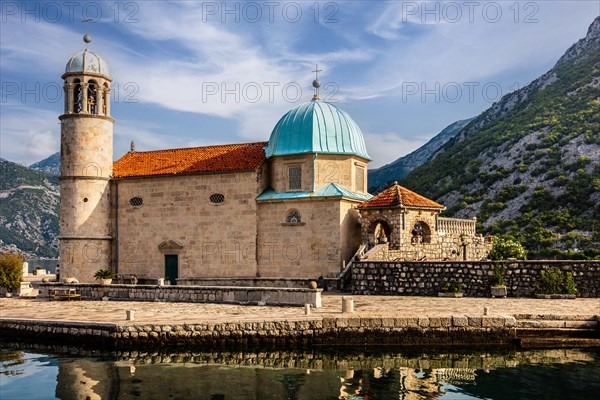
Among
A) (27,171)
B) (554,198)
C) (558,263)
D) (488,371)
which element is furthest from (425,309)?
(27,171)

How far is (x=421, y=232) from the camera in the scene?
1184 inches

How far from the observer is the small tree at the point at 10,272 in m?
27.5

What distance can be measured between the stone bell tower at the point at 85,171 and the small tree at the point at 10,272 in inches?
160

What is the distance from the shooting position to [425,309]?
779 inches

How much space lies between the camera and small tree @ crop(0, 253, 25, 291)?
90.2 ft

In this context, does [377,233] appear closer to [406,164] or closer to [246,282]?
[246,282]

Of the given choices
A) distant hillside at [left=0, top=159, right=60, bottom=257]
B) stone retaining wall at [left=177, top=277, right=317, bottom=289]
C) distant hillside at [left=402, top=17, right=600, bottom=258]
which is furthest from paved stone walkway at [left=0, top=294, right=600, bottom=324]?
distant hillside at [left=0, top=159, right=60, bottom=257]

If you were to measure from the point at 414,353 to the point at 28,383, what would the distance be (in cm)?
1042

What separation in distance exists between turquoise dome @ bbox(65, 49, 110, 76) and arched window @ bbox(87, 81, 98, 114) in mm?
727

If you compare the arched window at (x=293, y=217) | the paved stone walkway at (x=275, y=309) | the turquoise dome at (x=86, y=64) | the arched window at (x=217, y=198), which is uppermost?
the turquoise dome at (x=86, y=64)

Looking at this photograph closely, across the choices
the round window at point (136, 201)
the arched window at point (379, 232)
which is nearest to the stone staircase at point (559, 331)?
the arched window at point (379, 232)

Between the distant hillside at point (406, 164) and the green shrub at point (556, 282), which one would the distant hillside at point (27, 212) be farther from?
the green shrub at point (556, 282)

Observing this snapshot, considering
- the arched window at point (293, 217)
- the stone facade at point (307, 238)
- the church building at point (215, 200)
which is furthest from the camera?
the arched window at point (293, 217)

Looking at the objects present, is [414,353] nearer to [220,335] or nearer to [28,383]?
[220,335]
